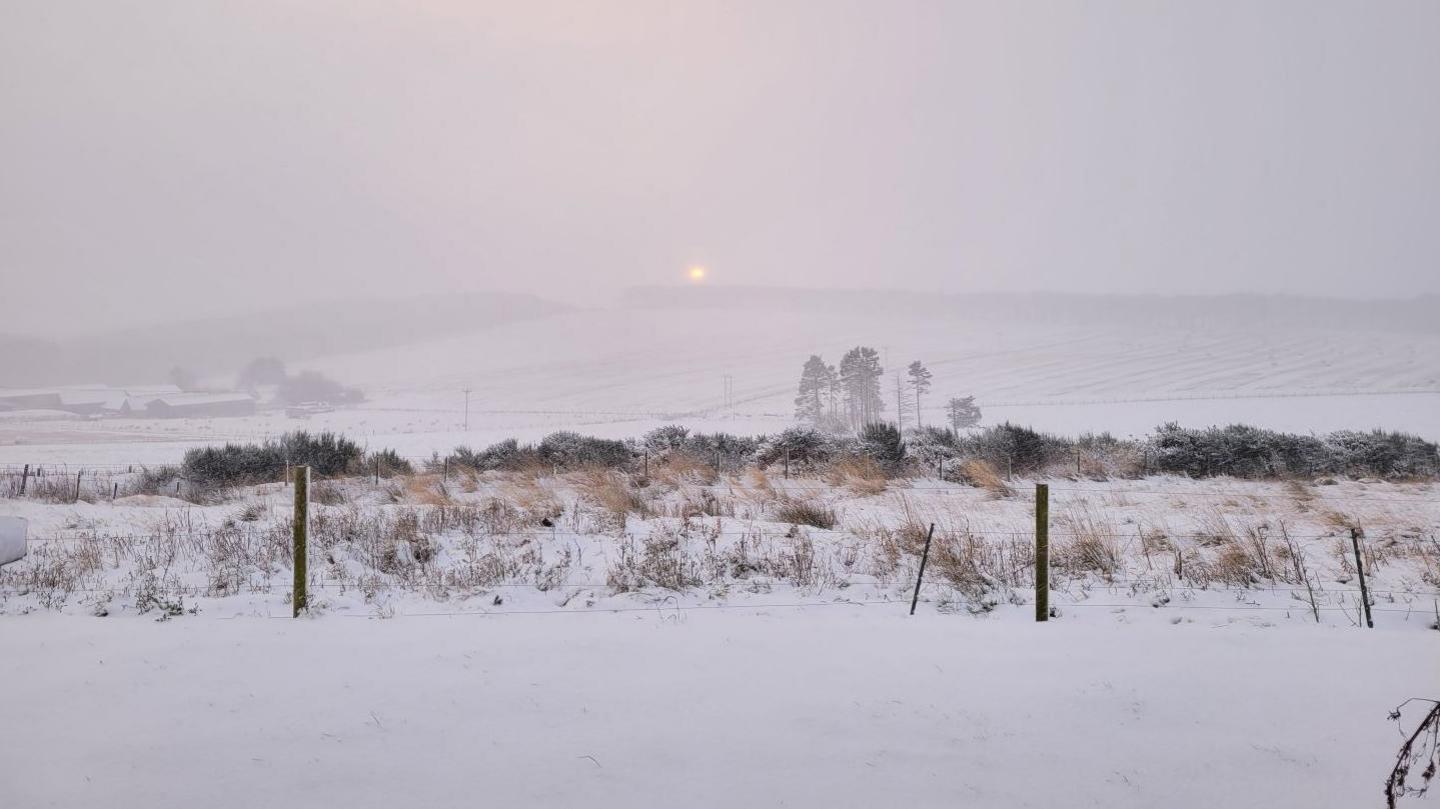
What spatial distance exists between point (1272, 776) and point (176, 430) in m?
75.2

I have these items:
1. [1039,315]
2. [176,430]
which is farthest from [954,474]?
[1039,315]

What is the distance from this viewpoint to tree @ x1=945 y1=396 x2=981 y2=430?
65.6 meters

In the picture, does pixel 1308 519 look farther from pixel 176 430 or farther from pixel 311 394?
A: pixel 311 394

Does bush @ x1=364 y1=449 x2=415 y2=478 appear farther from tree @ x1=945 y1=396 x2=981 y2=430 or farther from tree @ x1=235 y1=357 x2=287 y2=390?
tree @ x1=235 y1=357 x2=287 y2=390

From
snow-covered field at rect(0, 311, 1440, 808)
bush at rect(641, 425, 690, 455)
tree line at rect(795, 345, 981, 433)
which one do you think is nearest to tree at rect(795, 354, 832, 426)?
tree line at rect(795, 345, 981, 433)

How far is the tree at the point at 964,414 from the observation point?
65562 mm

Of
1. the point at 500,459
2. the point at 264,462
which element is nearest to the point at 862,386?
the point at 500,459

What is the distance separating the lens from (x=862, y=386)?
3113 inches

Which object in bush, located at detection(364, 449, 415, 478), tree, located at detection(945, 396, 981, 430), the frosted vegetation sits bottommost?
the frosted vegetation

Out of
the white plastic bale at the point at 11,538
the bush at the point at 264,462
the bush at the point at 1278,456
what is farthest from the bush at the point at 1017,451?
the white plastic bale at the point at 11,538

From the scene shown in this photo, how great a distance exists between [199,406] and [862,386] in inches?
2880

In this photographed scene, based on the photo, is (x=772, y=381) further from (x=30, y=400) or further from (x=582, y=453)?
(x=30, y=400)

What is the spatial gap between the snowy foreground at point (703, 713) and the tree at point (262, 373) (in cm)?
11792

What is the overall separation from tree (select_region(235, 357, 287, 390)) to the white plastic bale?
11678cm
